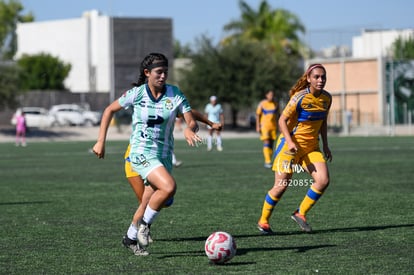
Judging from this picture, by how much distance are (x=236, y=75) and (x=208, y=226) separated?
51288mm

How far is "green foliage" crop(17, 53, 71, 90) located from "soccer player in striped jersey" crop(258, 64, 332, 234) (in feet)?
261

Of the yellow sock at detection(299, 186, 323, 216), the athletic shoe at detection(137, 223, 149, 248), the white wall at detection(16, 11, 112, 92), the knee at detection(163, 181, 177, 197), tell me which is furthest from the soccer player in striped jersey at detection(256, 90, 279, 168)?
the white wall at detection(16, 11, 112, 92)

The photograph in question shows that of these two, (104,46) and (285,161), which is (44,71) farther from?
(285,161)

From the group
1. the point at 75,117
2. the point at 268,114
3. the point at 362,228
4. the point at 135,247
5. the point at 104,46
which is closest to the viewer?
the point at 135,247

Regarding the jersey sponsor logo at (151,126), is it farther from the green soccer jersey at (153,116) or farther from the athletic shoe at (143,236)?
the athletic shoe at (143,236)

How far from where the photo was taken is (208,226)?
455 inches

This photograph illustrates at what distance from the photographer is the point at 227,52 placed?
6344 centimetres

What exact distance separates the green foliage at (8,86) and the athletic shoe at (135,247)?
5328 cm

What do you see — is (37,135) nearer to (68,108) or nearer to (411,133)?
(68,108)

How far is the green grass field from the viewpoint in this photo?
28.0ft

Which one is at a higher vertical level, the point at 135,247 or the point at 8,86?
the point at 8,86

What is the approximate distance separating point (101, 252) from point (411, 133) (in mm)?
49190

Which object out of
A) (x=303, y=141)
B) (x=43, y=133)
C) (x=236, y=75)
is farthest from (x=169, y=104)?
(x=236, y=75)

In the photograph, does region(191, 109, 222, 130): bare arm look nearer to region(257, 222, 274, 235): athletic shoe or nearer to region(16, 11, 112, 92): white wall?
region(257, 222, 274, 235): athletic shoe
